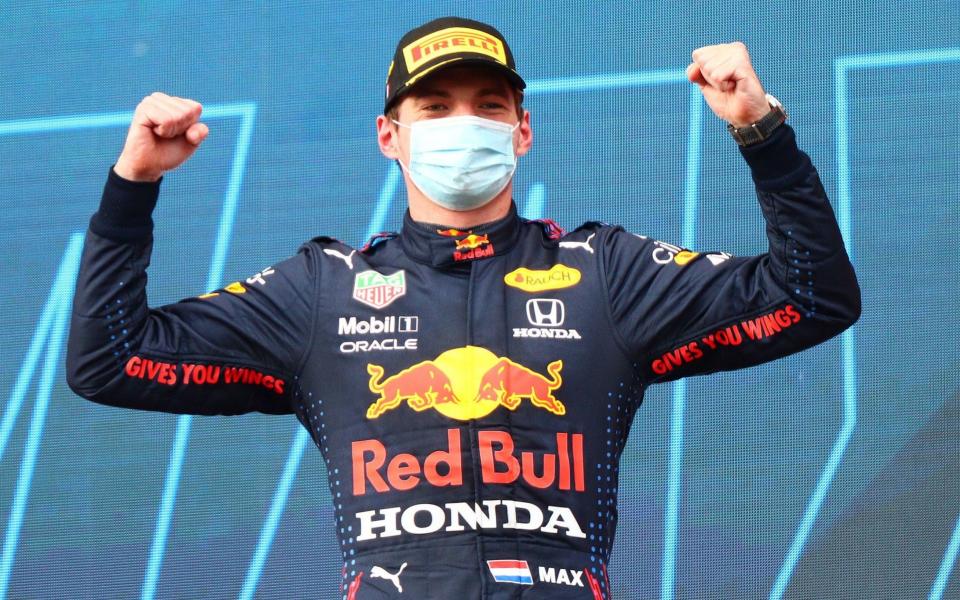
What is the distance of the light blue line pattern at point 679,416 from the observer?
9.91 ft

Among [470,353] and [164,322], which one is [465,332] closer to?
[470,353]

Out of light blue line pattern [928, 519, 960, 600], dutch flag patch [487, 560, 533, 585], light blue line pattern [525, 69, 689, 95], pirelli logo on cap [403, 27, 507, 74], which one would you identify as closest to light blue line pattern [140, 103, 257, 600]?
light blue line pattern [525, 69, 689, 95]

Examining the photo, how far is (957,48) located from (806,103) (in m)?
0.34

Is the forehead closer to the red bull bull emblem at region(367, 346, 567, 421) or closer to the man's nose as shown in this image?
the man's nose

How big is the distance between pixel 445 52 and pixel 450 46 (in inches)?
0.7

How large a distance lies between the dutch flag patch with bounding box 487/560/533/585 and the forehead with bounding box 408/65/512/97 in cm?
71

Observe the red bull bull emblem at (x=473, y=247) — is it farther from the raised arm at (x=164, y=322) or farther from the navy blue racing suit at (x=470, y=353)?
the raised arm at (x=164, y=322)

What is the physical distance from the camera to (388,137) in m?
2.24

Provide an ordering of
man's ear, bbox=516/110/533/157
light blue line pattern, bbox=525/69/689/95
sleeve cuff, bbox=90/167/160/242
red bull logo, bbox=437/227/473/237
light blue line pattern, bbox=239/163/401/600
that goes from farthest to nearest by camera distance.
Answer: light blue line pattern, bbox=525/69/689/95 < light blue line pattern, bbox=239/163/401/600 < man's ear, bbox=516/110/533/157 < red bull logo, bbox=437/227/473/237 < sleeve cuff, bbox=90/167/160/242

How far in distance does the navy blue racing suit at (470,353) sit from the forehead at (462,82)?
0.70 feet

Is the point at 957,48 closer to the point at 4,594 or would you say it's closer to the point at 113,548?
the point at 113,548

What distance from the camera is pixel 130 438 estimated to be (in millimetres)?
3297

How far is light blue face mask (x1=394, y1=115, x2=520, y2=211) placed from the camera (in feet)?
6.91

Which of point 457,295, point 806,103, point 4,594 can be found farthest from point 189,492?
point 806,103
